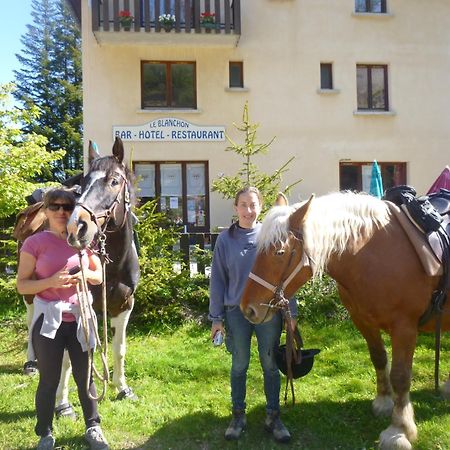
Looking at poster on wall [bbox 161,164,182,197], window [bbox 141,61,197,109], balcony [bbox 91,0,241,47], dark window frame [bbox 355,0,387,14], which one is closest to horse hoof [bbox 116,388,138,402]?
poster on wall [bbox 161,164,182,197]

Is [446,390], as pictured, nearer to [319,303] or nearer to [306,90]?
[319,303]

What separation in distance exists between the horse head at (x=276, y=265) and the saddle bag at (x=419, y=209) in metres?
0.95

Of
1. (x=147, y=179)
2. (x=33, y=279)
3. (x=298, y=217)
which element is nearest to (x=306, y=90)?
(x=147, y=179)

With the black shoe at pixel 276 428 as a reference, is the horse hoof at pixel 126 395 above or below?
below

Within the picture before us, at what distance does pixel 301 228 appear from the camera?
283 cm

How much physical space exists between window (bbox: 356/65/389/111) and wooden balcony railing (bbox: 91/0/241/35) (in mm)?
3937

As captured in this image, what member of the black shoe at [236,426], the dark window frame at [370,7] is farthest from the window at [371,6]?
the black shoe at [236,426]

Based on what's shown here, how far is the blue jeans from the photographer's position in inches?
126

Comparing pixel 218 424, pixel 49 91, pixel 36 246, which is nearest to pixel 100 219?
pixel 36 246

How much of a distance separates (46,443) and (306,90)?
11.4 meters

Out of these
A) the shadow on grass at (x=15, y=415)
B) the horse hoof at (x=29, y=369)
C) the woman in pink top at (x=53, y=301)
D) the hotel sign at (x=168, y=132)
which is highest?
the hotel sign at (x=168, y=132)

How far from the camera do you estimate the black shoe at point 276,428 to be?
329cm

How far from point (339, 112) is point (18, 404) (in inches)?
439

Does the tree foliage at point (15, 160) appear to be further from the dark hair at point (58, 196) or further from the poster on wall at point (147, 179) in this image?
the dark hair at point (58, 196)
